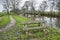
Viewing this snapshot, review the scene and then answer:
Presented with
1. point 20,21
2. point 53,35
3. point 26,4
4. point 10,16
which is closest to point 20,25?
point 20,21

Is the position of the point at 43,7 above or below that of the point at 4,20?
above

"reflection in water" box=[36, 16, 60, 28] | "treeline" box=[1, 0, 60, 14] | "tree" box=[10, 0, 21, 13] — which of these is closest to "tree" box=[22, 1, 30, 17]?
"treeline" box=[1, 0, 60, 14]

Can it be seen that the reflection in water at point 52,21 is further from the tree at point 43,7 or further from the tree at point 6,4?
the tree at point 6,4

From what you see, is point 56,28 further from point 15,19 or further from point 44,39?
point 15,19

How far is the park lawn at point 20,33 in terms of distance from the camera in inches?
94.8

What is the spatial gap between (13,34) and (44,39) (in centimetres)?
54

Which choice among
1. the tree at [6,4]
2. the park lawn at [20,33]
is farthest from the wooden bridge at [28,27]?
the tree at [6,4]

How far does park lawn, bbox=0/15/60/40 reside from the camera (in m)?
2.41

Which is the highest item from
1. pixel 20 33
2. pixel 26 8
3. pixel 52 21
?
pixel 26 8

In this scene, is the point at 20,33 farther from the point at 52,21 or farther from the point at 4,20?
the point at 52,21

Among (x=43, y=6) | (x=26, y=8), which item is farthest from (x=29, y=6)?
(x=43, y=6)

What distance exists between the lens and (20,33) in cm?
245

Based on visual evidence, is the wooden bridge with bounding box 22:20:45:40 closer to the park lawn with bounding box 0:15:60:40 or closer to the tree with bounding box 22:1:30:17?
the park lawn with bounding box 0:15:60:40

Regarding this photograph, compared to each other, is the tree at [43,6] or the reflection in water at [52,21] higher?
the tree at [43,6]
